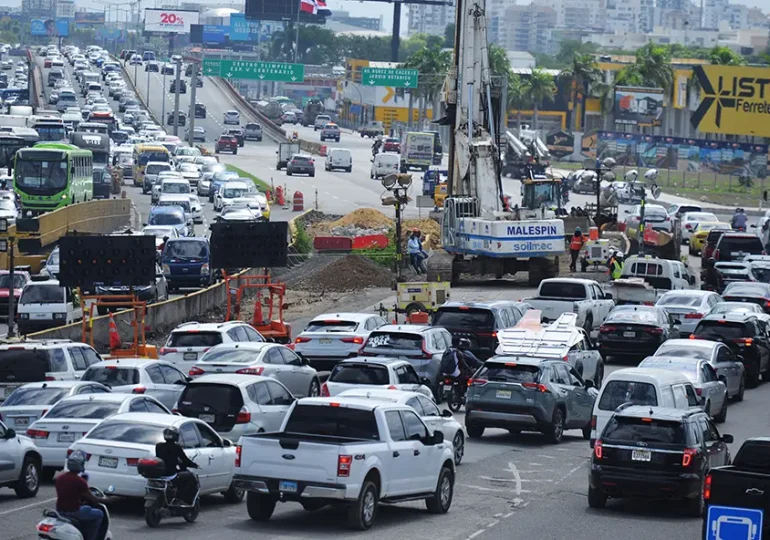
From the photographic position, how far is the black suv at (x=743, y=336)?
3506 cm

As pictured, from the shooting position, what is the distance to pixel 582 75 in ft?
512

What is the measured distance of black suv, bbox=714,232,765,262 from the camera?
54.1 meters

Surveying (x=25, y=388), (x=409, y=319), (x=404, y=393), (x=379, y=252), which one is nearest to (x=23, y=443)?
(x=25, y=388)

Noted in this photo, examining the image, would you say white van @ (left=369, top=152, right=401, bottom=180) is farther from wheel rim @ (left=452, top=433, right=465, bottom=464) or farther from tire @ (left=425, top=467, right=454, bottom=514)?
tire @ (left=425, top=467, right=454, bottom=514)

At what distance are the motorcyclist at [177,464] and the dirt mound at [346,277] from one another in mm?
31779

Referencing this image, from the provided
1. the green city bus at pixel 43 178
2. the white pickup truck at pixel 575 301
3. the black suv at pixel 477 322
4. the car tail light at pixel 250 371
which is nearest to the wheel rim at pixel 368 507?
the car tail light at pixel 250 371

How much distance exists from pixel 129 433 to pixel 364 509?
2.93 metres

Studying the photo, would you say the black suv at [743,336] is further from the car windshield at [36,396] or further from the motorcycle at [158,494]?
the motorcycle at [158,494]

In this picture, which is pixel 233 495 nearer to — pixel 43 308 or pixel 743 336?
pixel 743 336

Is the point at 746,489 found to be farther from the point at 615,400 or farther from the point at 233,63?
the point at 233,63

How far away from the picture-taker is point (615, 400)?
23469 mm

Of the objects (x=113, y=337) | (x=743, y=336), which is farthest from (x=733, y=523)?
(x=743, y=336)

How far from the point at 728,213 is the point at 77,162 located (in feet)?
138

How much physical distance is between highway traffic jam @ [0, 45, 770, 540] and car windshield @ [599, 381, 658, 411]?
0.03m
